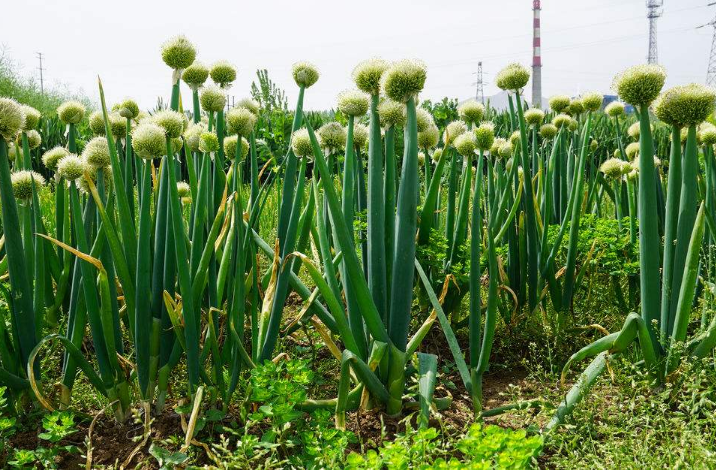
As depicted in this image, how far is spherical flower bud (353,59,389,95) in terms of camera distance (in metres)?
1.54

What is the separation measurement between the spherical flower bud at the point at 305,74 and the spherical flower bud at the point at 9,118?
765 millimetres

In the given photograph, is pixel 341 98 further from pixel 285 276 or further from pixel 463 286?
pixel 463 286

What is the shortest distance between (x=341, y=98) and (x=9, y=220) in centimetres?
88

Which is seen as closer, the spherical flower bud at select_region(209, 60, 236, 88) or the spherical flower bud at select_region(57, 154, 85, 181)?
the spherical flower bud at select_region(57, 154, 85, 181)

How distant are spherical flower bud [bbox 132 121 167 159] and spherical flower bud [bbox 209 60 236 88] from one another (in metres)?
0.59

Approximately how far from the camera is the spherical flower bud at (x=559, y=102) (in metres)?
2.71

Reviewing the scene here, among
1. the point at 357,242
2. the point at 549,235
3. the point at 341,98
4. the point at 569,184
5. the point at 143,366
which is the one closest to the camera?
the point at 143,366

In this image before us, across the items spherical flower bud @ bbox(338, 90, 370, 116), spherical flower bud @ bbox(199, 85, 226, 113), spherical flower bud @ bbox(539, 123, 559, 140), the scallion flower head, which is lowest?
the scallion flower head

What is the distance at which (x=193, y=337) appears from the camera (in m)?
1.56

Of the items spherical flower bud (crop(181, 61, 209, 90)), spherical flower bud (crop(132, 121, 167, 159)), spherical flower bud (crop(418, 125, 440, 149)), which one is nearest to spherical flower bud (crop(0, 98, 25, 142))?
spherical flower bud (crop(132, 121, 167, 159))

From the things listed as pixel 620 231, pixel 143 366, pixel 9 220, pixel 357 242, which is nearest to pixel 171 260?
pixel 143 366

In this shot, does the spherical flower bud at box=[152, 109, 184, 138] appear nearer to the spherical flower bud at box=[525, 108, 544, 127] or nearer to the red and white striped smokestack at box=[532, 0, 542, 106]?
the spherical flower bud at box=[525, 108, 544, 127]

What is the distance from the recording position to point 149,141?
4.88 feet

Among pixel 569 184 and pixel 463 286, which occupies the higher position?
pixel 569 184
